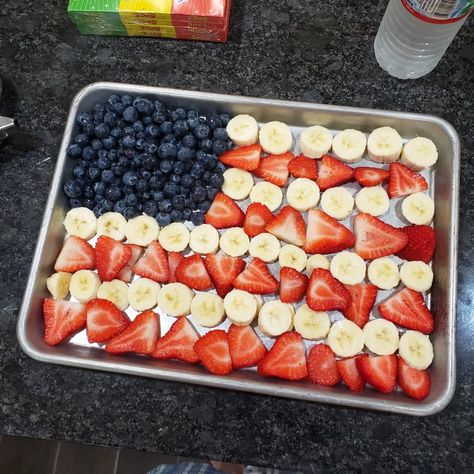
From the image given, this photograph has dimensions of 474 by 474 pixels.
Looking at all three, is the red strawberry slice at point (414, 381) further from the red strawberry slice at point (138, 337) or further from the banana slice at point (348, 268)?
the red strawberry slice at point (138, 337)

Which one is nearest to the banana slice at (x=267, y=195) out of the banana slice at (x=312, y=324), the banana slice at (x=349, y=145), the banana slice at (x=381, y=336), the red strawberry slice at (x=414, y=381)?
the banana slice at (x=349, y=145)

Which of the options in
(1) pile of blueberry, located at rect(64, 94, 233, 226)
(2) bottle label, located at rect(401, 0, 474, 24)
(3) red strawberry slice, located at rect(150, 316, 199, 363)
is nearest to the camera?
(2) bottle label, located at rect(401, 0, 474, 24)

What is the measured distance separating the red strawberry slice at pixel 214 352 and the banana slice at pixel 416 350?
448 mm

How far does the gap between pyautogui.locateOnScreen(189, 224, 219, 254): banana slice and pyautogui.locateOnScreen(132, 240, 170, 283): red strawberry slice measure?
0.09 m

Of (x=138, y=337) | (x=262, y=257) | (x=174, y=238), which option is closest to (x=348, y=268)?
(x=262, y=257)

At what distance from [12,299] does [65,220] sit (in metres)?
0.26

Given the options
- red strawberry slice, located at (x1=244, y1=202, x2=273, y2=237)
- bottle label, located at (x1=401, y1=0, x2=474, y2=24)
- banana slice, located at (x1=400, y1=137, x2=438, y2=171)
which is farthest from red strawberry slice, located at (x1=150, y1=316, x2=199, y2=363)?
bottle label, located at (x1=401, y1=0, x2=474, y2=24)

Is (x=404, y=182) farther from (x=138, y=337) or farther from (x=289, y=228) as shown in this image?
(x=138, y=337)

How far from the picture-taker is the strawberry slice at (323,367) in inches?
52.6

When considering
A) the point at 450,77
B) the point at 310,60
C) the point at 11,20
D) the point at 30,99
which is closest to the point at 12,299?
the point at 30,99

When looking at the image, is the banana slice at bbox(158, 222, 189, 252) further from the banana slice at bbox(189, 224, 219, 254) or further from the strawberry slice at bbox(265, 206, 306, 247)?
the strawberry slice at bbox(265, 206, 306, 247)

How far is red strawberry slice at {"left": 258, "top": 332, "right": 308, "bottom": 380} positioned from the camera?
1324 millimetres

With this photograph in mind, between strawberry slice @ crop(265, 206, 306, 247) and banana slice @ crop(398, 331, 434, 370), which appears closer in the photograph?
banana slice @ crop(398, 331, 434, 370)

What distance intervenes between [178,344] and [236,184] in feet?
1.56
